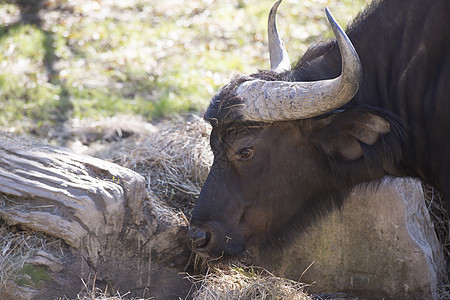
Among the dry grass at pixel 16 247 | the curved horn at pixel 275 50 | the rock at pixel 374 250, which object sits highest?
the curved horn at pixel 275 50

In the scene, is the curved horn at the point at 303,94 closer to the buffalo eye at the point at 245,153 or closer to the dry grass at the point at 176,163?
the buffalo eye at the point at 245,153

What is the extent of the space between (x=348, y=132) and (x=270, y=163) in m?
0.51

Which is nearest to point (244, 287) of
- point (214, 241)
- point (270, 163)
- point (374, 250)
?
point (214, 241)

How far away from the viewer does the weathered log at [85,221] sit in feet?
11.8

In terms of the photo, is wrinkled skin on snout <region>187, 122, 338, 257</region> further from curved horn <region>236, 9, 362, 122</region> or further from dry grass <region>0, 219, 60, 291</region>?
dry grass <region>0, 219, 60, 291</region>

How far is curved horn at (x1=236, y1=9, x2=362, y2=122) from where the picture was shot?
3.01 meters

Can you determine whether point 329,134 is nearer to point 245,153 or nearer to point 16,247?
point 245,153

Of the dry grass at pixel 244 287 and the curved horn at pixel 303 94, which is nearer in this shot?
the curved horn at pixel 303 94

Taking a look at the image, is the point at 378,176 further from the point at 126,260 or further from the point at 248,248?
the point at 126,260

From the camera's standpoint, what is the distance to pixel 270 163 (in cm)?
355

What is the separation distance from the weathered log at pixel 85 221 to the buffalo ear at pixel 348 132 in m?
1.30

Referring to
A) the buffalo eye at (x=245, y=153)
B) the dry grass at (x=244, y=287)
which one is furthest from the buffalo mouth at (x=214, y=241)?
the buffalo eye at (x=245, y=153)

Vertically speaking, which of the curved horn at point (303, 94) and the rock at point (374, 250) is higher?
the curved horn at point (303, 94)

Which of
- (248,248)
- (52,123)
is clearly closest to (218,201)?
(248,248)
